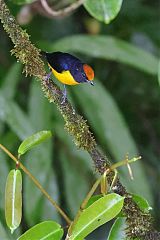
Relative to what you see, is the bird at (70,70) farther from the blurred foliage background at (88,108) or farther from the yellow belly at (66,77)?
the blurred foliage background at (88,108)

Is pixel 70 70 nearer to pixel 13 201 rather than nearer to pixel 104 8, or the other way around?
pixel 13 201

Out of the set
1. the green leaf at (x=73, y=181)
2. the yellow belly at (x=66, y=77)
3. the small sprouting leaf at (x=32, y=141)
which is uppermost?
the yellow belly at (x=66, y=77)

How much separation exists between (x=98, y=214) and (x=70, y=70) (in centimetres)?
15

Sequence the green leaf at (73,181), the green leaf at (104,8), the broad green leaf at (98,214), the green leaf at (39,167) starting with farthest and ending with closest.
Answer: the green leaf at (73,181) → the green leaf at (39,167) → the green leaf at (104,8) → the broad green leaf at (98,214)

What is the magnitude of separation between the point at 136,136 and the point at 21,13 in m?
0.62

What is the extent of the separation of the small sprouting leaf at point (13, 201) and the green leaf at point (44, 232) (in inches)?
0.7

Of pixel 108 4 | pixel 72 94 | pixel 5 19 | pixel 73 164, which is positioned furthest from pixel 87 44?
pixel 5 19

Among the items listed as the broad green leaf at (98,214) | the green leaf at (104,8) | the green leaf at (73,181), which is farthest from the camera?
the green leaf at (73,181)

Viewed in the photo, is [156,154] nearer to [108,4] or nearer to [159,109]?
[159,109]

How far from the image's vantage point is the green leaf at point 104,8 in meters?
0.83

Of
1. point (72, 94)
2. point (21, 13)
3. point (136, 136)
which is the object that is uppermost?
point (21, 13)

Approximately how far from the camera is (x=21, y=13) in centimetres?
127

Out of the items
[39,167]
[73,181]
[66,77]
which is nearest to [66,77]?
[66,77]

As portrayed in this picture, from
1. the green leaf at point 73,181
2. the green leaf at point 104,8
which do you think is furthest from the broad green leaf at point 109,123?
the green leaf at point 104,8
